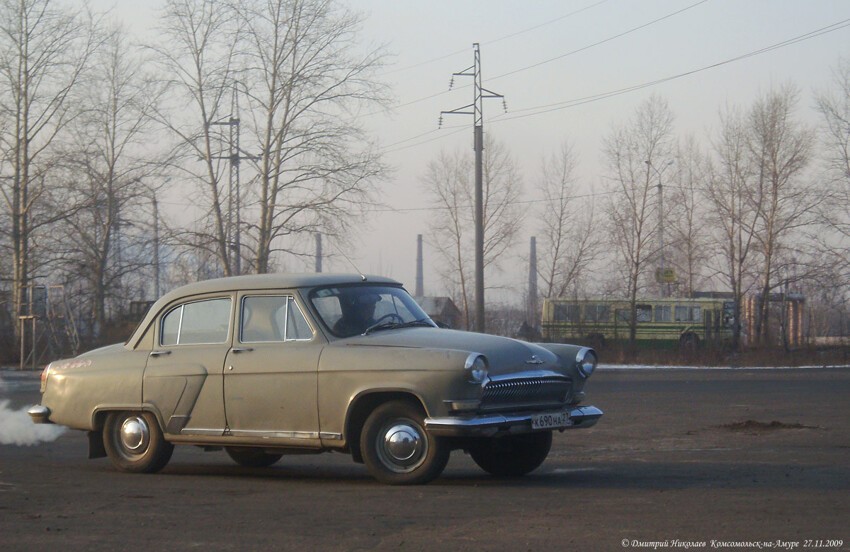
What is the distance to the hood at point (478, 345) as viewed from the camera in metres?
7.78

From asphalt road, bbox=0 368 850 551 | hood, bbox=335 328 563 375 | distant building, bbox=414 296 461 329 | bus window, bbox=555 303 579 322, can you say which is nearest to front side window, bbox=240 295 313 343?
hood, bbox=335 328 563 375

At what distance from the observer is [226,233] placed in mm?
35750

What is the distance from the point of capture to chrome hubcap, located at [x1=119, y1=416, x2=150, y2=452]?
9.04 m

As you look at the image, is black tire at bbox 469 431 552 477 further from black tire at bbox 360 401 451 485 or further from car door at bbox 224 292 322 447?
car door at bbox 224 292 322 447

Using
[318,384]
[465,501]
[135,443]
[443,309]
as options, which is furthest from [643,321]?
[465,501]

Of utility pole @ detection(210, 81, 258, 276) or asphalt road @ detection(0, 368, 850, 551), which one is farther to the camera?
utility pole @ detection(210, 81, 258, 276)

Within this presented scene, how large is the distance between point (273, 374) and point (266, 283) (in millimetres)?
896

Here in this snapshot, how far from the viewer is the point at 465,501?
718cm

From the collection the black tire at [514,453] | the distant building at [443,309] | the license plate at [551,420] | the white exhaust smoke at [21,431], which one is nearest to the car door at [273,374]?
the black tire at [514,453]

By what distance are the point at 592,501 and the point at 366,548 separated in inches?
83.3

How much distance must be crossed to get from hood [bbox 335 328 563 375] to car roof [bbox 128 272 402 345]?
71 cm

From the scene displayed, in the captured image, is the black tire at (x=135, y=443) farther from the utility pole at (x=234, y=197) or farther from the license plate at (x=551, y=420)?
A: the utility pole at (x=234, y=197)

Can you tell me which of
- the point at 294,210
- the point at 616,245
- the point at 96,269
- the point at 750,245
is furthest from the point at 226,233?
the point at 750,245

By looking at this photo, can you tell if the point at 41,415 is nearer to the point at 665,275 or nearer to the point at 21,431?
the point at 21,431
